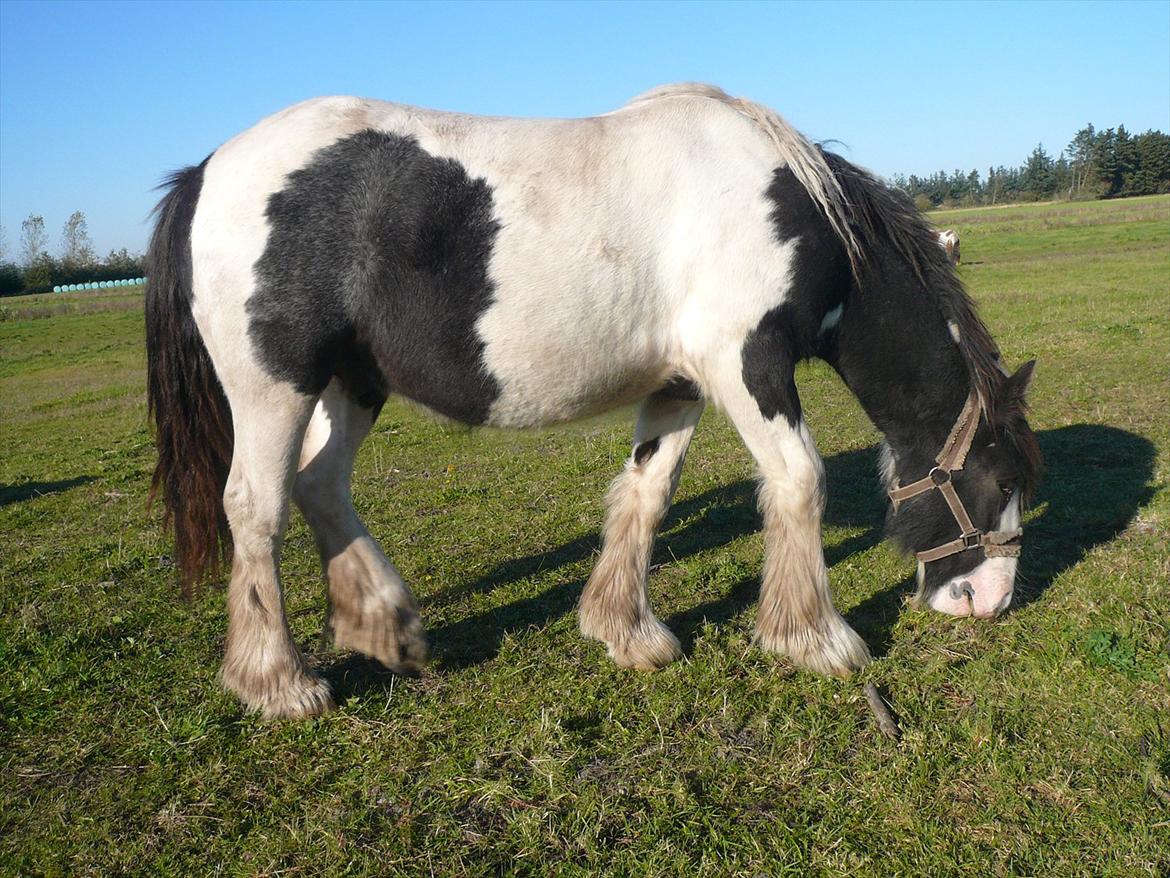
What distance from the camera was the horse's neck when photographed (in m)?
3.91

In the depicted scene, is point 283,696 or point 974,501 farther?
point 974,501

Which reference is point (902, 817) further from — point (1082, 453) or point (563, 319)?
point (1082, 453)

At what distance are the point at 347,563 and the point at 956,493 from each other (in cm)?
293

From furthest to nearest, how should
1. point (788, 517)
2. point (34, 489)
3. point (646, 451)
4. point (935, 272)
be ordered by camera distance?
1. point (34, 489)
2. point (646, 451)
3. point (935, 272)
4. point (788, 517)

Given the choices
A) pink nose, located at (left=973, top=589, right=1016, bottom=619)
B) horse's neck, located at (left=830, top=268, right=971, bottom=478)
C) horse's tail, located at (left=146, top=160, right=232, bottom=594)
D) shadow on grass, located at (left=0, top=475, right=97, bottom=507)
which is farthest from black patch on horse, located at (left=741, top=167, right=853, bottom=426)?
shadow on grass, located at (left=0, top=475, right=97, bottom=507)

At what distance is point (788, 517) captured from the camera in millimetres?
3850

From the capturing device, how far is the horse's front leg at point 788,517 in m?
3.65

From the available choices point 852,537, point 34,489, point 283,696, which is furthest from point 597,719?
point 34,489

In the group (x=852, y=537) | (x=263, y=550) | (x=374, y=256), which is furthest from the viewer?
(x=852, y=537)

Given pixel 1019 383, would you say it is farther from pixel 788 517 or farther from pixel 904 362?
pixel 788 517

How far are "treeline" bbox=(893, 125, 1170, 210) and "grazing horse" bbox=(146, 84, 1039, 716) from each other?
5582cm

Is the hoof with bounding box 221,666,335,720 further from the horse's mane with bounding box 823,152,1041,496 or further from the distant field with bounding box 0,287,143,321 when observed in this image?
the distant field with bounding box 0,287,143,321

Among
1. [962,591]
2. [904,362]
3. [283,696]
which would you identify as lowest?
[283,696]

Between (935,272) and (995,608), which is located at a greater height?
(935,272)
